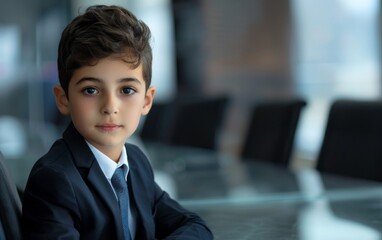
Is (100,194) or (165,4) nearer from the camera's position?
(100,194)

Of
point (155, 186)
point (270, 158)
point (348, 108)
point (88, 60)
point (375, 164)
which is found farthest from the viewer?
point (270, 158)

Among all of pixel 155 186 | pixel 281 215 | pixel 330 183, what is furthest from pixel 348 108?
pixel 155 186

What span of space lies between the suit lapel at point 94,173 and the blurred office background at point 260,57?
8.00 ft

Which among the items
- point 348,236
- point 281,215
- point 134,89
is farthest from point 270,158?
point 134,89

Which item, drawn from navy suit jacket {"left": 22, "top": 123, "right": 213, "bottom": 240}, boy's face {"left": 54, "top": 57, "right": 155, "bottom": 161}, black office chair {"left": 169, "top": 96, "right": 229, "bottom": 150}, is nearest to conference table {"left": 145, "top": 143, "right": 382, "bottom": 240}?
navy suit jacket {"left": 22, "top": 123, "right": 213, "bottom": 240}

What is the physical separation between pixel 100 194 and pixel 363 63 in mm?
5170

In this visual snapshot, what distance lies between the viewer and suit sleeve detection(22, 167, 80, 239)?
33.0 inches

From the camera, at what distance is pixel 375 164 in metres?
2.12

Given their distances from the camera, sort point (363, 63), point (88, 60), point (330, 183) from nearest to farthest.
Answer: point (88, 60)
point (330, 183)
point (363, 63)

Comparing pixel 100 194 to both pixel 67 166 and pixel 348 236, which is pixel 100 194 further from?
pixel 348 236

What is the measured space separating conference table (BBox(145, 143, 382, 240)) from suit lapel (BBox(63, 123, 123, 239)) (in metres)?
0.30

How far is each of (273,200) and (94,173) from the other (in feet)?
2.64

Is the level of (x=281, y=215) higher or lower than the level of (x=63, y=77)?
lower

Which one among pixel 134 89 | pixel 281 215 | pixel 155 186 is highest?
pixel 134 89
